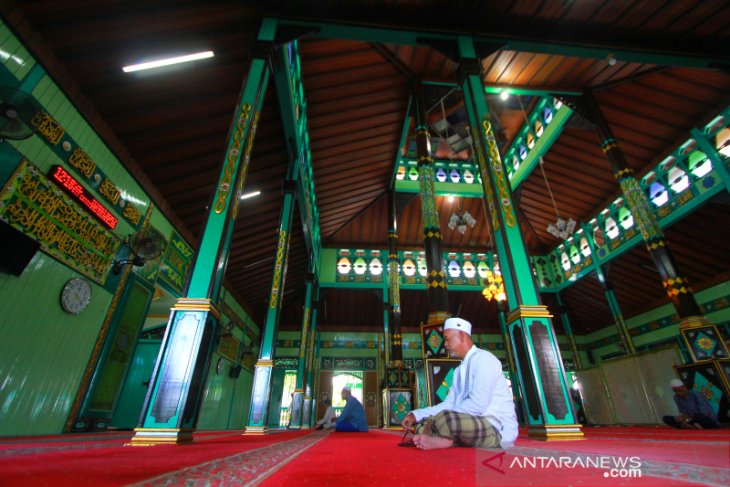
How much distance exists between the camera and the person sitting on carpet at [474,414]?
69.1 inches

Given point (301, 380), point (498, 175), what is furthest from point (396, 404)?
point (498, 175)

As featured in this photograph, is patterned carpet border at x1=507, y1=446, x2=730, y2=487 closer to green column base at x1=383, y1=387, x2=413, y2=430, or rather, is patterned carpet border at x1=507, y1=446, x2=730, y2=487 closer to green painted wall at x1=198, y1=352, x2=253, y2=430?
green column base at x1=383, y1=387, x2=413, y2=430

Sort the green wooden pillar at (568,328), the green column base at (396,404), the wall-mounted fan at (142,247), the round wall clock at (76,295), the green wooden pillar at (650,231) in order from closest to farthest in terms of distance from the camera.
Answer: the round wall clock at (76,295), the wall-mounted fan at (142,247), the green wooden pillar at (650,231), the green column base at (396,404), the green wooden pillar at (568,328)

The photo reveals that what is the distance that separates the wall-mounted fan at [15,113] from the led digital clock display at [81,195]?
77 cm

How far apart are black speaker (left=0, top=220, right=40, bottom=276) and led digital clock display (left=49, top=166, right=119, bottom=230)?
0.83m

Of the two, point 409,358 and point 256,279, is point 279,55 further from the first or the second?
point 409,358

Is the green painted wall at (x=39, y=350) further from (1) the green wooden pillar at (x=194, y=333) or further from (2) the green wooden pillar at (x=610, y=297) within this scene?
(2) the green wooden pillar at (x=610, y=297)

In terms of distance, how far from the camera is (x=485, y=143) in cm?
397

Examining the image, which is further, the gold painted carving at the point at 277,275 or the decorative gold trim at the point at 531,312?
the gold painted carving at the point at 277,275

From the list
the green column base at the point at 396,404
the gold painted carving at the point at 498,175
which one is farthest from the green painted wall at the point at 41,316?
the gold painted carving at the point at 498,175

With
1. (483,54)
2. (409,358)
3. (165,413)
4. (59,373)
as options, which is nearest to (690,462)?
(165,413)

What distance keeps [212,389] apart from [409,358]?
24.7 ft

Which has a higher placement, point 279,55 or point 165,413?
point 279,55

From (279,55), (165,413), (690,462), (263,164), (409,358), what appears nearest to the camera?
(690,462)
